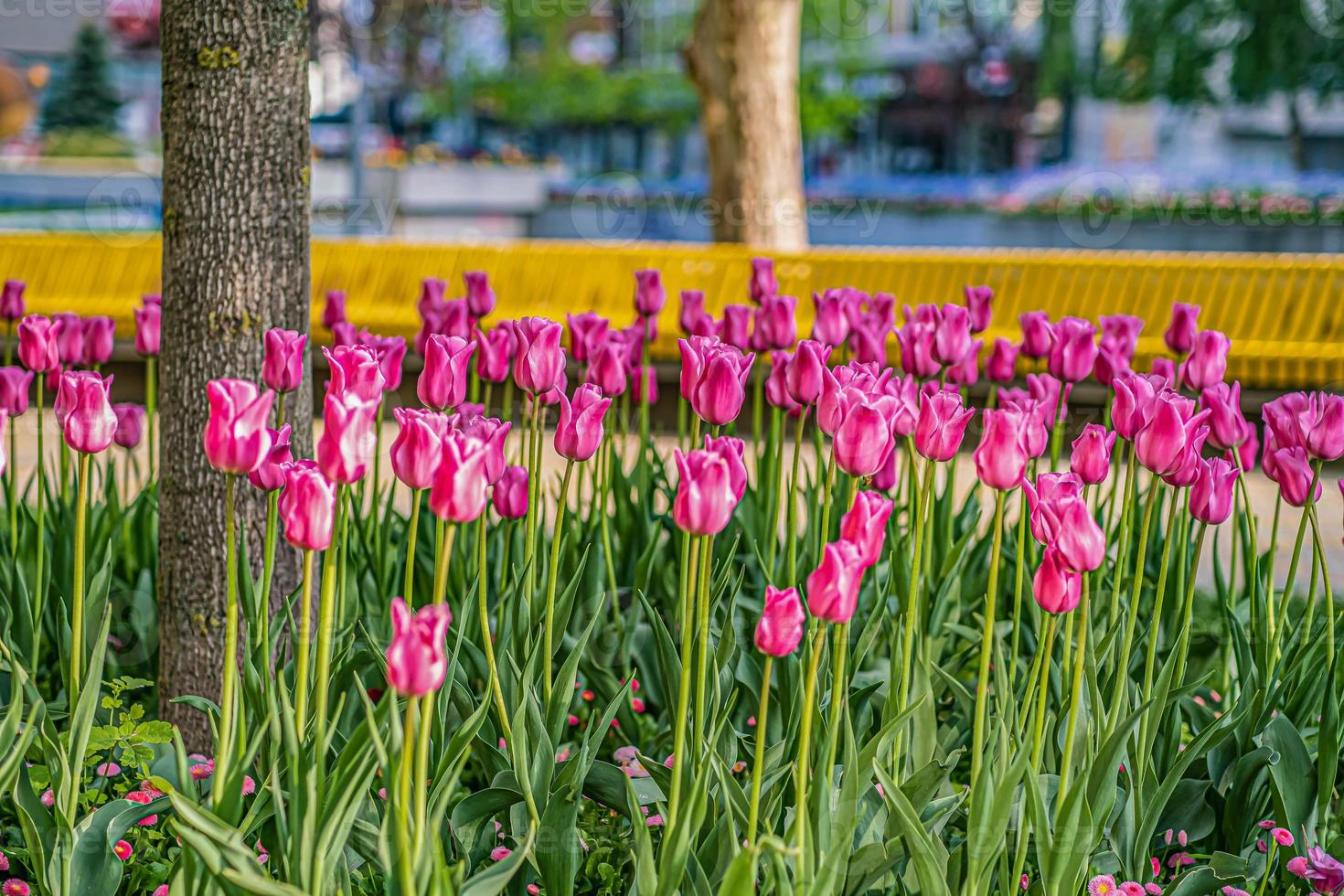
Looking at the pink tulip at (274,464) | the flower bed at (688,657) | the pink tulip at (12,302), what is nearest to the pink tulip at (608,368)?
the flower bed at (688,657)

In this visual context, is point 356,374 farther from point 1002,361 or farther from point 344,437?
point 1002,361

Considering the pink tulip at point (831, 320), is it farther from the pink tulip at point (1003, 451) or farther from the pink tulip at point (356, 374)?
the pink tulip at point (356, 374)

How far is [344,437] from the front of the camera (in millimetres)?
1534

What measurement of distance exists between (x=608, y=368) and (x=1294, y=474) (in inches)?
41.9

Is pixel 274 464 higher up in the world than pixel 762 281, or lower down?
lower down

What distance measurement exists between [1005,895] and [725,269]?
551 centimetres

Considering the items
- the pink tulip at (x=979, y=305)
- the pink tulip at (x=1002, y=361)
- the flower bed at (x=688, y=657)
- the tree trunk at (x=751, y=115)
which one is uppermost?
the tree trunk at (x=751, y=115)

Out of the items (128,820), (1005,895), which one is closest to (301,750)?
(128,820)

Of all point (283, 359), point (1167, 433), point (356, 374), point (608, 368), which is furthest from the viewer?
point (608, 368)

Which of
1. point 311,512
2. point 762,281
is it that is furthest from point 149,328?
point 311,512

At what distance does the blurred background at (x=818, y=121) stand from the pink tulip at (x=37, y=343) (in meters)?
9.06

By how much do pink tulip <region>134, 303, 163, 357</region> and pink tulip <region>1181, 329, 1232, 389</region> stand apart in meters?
1.93

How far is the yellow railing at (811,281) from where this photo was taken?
6.66 metres

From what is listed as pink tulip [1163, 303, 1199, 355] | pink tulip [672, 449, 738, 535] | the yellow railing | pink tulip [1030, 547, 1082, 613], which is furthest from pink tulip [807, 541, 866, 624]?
the yellow railing
